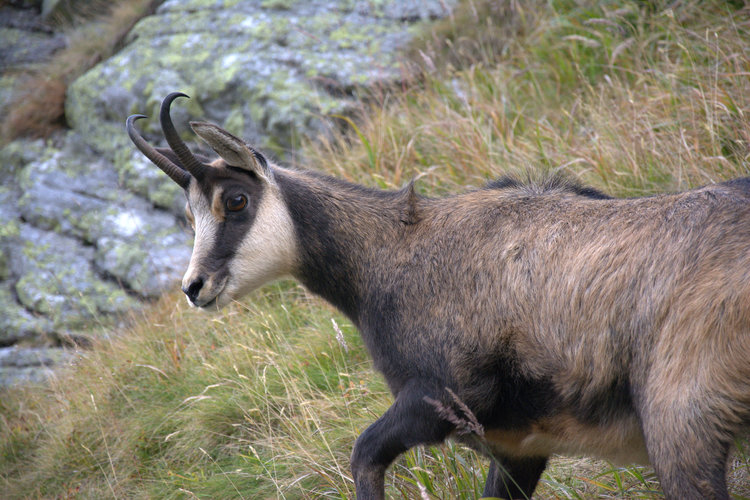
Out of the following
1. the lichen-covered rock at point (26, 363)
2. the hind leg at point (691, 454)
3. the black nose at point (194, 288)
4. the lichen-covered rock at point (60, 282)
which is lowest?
the lichen-covered rock at point (26, 363)

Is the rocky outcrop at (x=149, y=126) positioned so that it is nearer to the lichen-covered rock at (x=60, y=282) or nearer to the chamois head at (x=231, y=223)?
the lichen-covered rock at (x=60, y=282)

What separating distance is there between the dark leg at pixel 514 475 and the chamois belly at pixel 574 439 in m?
0.20

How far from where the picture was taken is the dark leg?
356 cm

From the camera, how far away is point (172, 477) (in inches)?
191

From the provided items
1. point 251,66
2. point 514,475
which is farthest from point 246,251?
point 251,66

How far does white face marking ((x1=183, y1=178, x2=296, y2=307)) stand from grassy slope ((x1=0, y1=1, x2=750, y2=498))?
3.25 ft

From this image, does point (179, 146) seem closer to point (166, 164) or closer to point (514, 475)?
point (166, 164)

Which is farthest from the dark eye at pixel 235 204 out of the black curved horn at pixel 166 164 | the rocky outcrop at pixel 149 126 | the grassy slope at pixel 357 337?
the rocky outcrop at pixel 149 126

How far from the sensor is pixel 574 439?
9.89 feet

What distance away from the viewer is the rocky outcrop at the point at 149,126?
27.1 feet

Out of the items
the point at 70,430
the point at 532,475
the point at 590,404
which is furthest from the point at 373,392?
the point at 70,430

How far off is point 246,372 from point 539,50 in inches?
181

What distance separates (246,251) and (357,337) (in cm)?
185

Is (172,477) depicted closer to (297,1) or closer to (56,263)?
(56,263)
